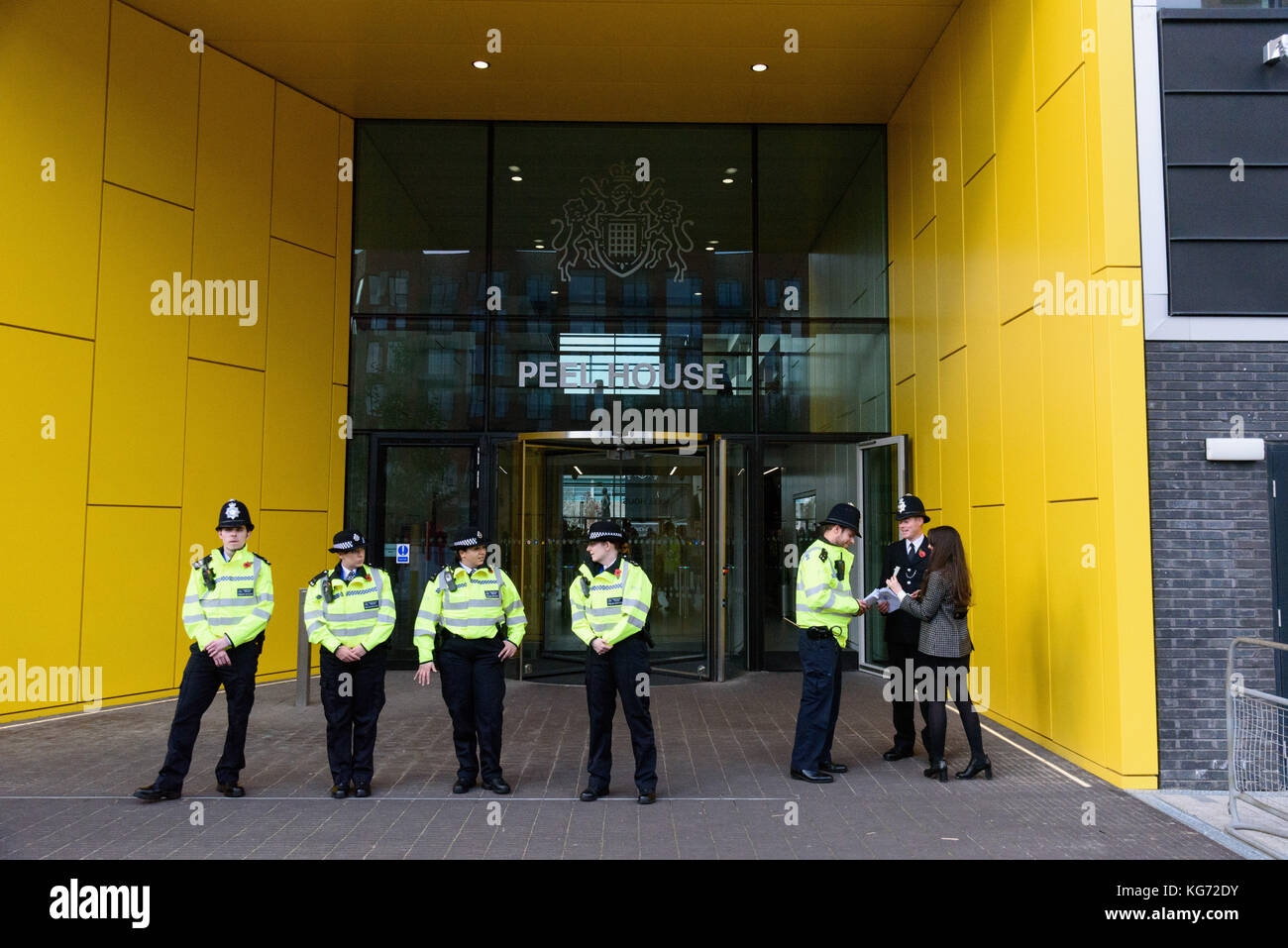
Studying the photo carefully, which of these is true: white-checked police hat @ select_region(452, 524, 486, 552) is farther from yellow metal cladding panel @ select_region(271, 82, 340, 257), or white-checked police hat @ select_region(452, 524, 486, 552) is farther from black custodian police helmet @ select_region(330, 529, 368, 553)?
yellow metal cladding panel @ select_region(271, 82, 340, 257)

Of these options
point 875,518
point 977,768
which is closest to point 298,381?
point 875,518

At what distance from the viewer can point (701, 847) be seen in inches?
188

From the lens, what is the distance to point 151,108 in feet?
28.9

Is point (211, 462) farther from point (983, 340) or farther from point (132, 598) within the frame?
point (983, 340)

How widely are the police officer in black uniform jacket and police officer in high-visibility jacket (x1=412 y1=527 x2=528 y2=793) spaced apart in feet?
8.95

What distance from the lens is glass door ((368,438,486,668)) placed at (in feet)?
35.4

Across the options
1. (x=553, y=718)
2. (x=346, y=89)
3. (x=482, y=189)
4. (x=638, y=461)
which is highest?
(x=346, y=89)

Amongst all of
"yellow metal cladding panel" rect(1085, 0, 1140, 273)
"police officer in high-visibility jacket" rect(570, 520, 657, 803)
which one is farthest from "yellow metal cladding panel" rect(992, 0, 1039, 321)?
"police officer in high-visibility jacket" rect(570, 520, 657, 803)

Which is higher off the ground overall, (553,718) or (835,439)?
(835,439)

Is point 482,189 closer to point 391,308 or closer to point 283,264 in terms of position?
point 391,308

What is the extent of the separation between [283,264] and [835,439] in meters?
6.47

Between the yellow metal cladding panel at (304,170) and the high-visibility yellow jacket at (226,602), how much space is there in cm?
556

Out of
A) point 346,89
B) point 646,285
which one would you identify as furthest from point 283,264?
point 646,285
